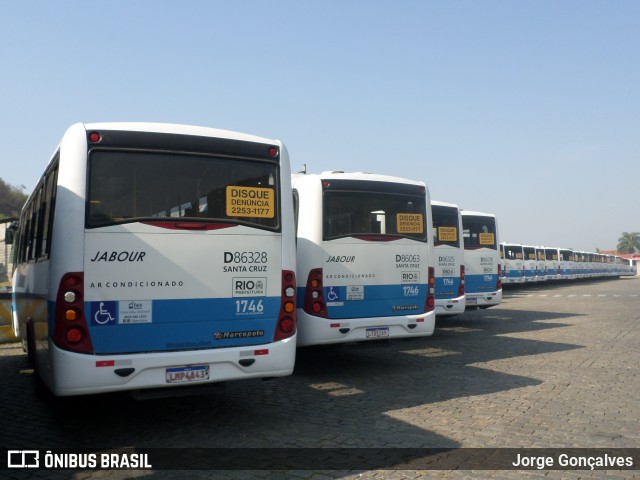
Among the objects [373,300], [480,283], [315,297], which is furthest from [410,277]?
[480,283]

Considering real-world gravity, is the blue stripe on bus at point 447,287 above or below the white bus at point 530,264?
below

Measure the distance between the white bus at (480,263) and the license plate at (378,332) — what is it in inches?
314

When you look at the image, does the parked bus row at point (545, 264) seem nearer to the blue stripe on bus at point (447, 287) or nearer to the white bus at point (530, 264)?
the white bus at point (530, 264)

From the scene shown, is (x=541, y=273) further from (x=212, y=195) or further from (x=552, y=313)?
(x=212, y=195)

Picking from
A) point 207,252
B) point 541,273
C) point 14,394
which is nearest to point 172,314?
point 207,252

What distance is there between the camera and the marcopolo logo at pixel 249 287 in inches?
254

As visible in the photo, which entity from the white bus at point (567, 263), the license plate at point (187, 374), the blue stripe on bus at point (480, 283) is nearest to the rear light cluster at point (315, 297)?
the license plate at point (187, 374)

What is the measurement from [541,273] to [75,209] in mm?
43868

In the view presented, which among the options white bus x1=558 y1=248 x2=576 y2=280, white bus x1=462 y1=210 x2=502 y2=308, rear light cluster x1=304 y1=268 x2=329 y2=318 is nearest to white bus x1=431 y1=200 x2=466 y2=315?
white bus x1=462 y1=210 x2=502 y2=308

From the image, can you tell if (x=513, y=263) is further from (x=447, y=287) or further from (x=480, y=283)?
(x=447, y=287)

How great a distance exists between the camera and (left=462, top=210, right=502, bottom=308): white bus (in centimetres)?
1702

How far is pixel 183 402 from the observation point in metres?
7.59

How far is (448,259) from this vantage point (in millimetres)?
14469

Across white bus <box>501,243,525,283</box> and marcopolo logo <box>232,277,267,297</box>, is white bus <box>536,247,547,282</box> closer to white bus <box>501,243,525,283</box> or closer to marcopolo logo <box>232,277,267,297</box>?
white bus <box>501,243,525,283</box>
